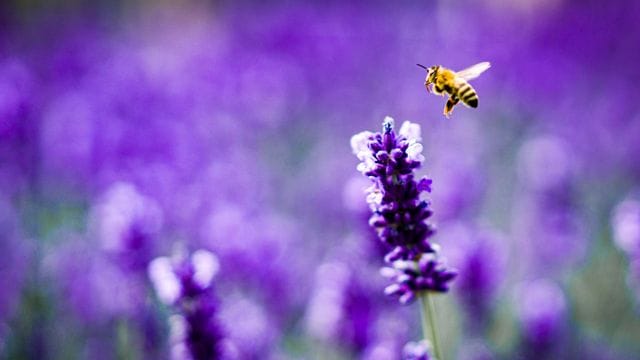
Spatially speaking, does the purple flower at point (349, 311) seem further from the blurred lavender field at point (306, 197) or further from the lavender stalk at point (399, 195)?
the lavender stalk at point (399, 195)

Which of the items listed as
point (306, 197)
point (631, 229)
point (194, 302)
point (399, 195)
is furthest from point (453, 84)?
point (306, 197)

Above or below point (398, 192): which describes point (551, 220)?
above

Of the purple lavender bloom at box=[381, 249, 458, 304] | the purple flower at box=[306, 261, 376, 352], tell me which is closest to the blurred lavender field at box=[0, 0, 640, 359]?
the purple flower at box=[306, 261, 376, 352]

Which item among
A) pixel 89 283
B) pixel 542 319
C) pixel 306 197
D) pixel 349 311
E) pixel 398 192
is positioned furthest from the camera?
pixel 306 197

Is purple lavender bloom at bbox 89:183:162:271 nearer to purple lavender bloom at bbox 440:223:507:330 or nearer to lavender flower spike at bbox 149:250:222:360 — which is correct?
lavender flower spike at bbox 149:250:222:360

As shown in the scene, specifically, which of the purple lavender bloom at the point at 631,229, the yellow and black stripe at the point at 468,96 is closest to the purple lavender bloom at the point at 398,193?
the yellow and black stripe at the point at 468,96

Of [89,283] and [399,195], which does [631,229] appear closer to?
[399,195]

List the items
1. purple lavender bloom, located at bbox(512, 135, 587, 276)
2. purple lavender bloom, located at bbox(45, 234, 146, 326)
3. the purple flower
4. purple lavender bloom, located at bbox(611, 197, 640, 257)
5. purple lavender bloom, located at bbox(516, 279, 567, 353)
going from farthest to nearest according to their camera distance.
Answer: purple lavender bloom, located at bbox(512, 135, 587, 276), purple lavender bloom, located at bbox(45, 234, 146, 326), purple lavender bloom, located at bbox(516, 279, 567, 353), the purple flower, purple lavender bloom, located at bbox(611, 197, 640, 257)
